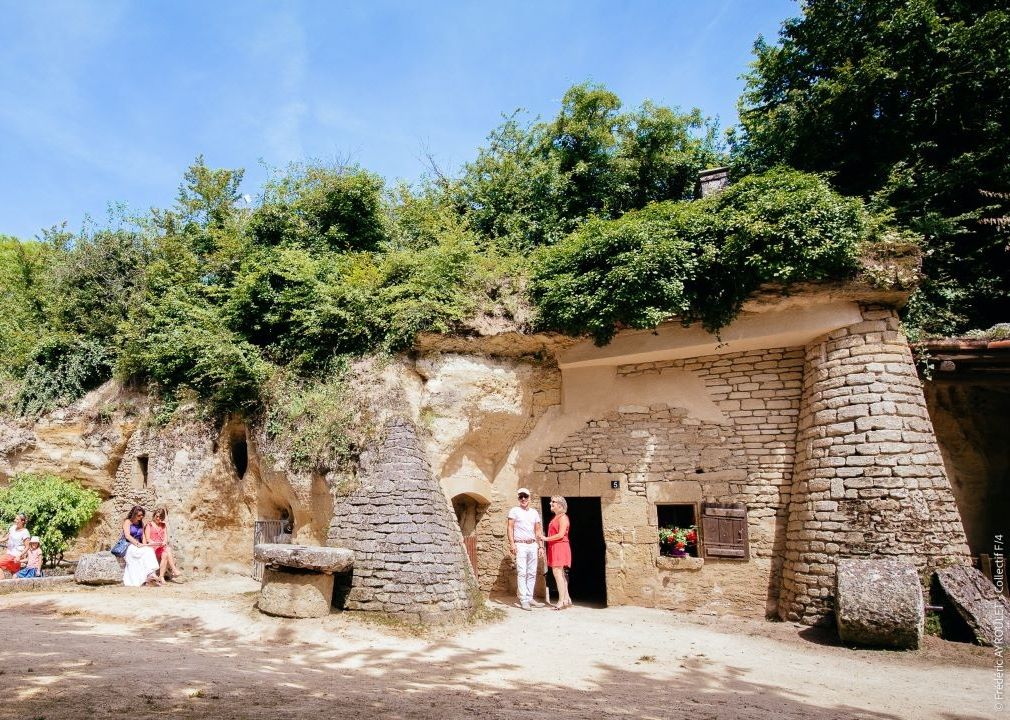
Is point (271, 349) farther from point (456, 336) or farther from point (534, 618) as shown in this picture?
point (534, 618)

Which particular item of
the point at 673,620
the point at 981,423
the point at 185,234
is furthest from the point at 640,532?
the point at 185,234

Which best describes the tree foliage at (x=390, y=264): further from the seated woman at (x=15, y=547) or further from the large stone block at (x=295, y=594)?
the seated woman at (x=15, y=547)

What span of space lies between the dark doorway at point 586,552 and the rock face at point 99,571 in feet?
24.9

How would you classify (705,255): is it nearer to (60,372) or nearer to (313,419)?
(313,419)

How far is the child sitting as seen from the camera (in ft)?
29.9

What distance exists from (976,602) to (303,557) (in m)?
7.88

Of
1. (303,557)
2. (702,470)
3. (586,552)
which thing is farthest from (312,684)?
(586,552)

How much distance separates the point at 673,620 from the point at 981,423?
20.7 ft

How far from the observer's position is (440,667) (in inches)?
216

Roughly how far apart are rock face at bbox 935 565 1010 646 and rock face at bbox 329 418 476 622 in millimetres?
5853

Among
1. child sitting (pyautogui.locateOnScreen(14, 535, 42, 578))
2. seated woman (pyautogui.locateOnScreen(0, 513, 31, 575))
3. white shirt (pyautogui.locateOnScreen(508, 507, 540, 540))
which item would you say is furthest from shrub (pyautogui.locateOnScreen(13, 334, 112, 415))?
white shirt (pyautogui.locateOnScreen(508, 507, 540, 540))

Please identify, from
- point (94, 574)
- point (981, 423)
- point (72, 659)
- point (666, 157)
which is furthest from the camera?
point (666, 157)

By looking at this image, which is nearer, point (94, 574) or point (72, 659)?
point (72, 659)

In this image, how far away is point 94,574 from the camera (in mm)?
8367
